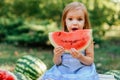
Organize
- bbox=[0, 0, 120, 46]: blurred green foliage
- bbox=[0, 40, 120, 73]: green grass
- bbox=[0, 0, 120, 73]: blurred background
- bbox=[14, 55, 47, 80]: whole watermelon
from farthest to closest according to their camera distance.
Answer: bbox=[0, 0, 120, 46]: blurred green foliage → bbox=[0, 0, 120, 73]: blurred background → bbox=[0, 40, 120, 73]: green grass → bbox=[14, 55, 47, 80]: whole watermelon

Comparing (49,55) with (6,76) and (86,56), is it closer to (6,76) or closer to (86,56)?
(6,76)

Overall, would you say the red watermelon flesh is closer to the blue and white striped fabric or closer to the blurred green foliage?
the blue and white striped fabric

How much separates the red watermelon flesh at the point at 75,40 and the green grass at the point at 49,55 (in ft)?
9.13

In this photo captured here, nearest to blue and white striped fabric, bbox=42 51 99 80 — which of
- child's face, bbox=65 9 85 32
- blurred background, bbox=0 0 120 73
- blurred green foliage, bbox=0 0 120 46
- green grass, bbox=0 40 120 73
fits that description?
child's face, bbox=65 9 85 32

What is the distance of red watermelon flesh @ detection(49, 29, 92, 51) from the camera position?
390 cm

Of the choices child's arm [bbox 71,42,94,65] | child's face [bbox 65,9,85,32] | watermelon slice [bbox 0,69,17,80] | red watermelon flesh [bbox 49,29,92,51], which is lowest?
watermelon slice [bbox 0,69,17,80]

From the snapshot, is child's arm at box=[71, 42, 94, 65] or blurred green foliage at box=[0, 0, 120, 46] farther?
blurred green foliage at box=[0, 0, 120, 46]

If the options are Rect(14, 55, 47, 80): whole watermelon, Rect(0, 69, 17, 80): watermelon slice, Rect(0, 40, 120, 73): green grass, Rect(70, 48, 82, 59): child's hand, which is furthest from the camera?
Rect(0, 40, 120, 73): green grass

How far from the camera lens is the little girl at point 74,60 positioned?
12.8 feet

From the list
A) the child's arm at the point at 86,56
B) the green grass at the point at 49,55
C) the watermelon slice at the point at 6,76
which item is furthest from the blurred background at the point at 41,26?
the child's arm at the point at 86,56

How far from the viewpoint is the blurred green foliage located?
8.82m

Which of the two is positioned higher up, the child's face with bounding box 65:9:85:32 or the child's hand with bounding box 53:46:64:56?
the child's face with bounding box 65:9:85:32

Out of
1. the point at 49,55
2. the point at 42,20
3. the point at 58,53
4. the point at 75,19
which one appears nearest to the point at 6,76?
the point at 58,53

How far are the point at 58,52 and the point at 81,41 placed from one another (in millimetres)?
249
